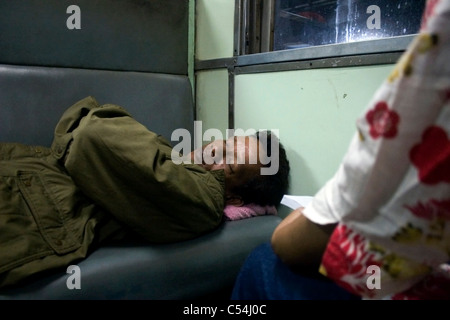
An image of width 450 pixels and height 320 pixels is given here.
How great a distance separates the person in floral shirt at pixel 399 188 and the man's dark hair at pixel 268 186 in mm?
761

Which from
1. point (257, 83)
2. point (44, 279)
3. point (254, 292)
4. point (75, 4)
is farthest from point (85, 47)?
point (254, 292)

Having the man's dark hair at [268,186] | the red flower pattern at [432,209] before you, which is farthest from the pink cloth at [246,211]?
the red flower pattern at [432,209]

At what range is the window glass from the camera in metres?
1.02

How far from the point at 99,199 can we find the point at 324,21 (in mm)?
1068

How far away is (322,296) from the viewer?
0.53 metres

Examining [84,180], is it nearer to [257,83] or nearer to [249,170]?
[249,170]

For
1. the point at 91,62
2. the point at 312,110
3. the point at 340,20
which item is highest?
the point at 340,20

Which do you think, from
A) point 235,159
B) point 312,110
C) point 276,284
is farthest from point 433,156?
point 235,159

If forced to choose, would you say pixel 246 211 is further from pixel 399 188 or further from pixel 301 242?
pixel 399 188

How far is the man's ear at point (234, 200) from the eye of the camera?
49.3 inches

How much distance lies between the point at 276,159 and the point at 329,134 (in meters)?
0.24

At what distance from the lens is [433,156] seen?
32 centimetres

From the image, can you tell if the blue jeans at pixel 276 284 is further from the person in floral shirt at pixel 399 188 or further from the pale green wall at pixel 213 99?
the pale green wall at pixel 213 99

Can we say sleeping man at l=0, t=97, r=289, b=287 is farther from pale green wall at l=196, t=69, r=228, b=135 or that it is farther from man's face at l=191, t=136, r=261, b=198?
pale green wall at l=196, t=69, r=228, b=135
